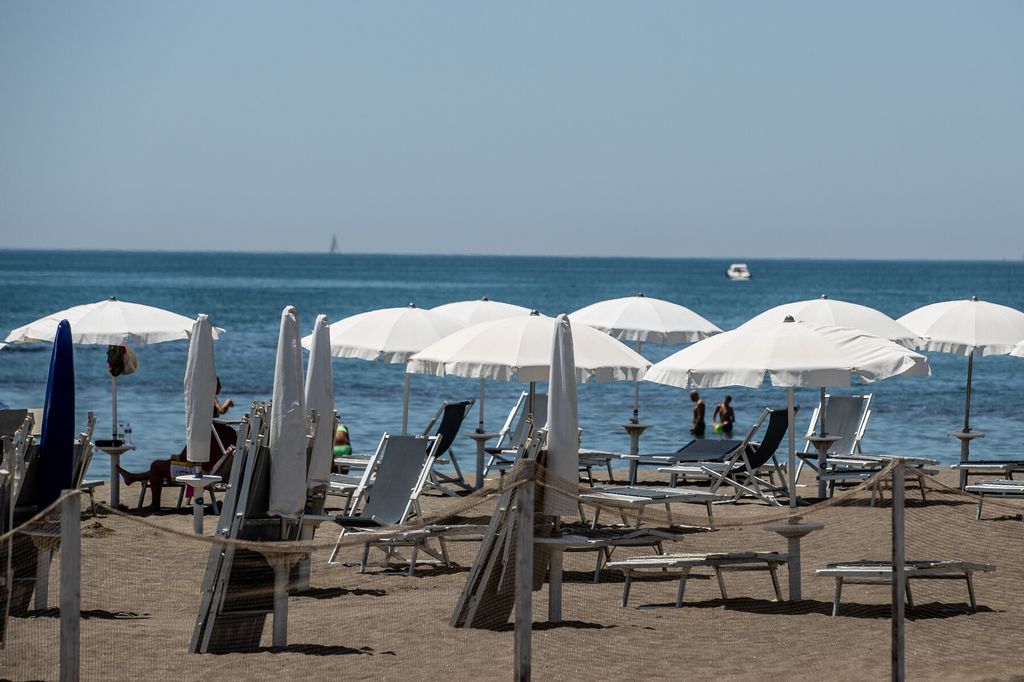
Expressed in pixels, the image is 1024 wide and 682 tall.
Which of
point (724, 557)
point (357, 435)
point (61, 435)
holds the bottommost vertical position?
point (357, 435)

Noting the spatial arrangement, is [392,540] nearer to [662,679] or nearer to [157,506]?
[662,679]

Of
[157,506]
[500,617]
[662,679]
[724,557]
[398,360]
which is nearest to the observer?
[662,679]

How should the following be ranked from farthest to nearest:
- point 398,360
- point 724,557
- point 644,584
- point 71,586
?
1. point 398,360
2. point 644,584
3. point 724,557
4. point 71,586

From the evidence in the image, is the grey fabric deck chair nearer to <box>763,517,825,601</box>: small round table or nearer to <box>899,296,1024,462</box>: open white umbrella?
<box>763,517,825,601</box>: small round table

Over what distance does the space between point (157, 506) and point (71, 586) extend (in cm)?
771

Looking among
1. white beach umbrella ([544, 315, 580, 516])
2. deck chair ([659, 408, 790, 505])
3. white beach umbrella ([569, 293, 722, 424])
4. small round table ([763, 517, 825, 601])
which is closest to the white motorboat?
Result: white beach umbrella ([569, 293, 722, 424])

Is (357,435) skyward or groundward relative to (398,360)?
groundward

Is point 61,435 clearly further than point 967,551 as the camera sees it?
No

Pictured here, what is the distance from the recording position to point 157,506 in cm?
1327

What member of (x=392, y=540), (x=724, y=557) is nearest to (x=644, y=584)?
(x=724, y=557)

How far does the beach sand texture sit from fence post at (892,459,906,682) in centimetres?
45

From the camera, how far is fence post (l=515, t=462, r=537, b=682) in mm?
6195

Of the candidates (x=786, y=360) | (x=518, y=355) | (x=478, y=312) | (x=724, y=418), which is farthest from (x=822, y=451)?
(x=724, y=418)

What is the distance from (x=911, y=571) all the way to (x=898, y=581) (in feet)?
5.60
